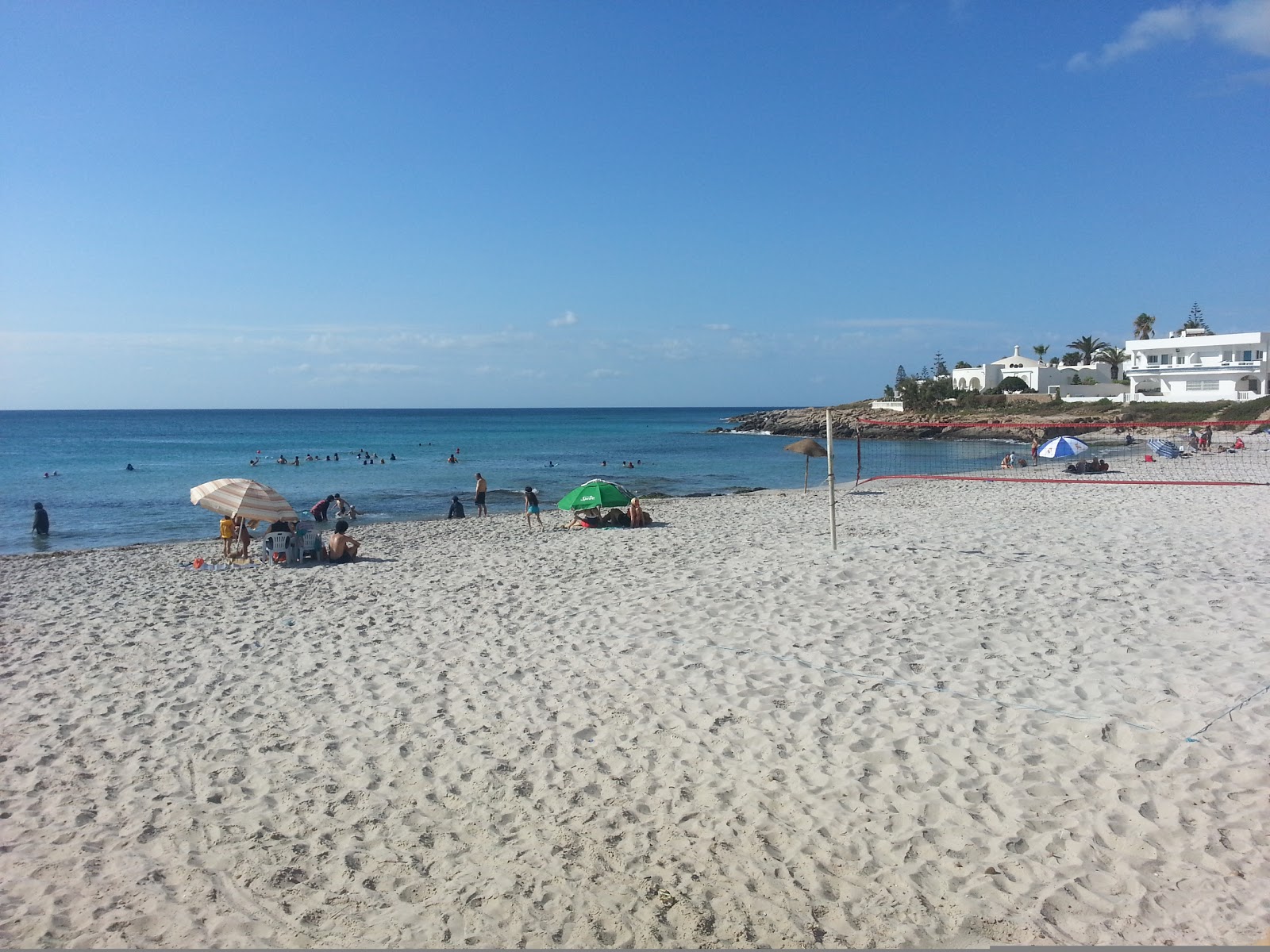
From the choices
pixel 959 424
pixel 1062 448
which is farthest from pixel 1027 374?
pixel 1062 448

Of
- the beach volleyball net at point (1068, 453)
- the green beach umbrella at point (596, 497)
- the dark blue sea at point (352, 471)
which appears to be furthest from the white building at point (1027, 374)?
the green beach umbrella at point (596, 497)

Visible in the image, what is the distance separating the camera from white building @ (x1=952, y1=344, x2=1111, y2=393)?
7188cm

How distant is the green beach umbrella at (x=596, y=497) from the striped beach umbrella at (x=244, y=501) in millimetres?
5219

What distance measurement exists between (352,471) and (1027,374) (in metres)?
57.2

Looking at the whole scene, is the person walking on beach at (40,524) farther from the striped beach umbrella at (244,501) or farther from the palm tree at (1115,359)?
the palm tree at (1115,359)

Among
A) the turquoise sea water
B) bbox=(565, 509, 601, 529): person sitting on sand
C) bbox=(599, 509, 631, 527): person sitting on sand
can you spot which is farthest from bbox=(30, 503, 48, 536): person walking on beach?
bbox=(599, 509, 631, 527): person sitting on sand

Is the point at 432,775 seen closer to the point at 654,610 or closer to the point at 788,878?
the point at 788,878

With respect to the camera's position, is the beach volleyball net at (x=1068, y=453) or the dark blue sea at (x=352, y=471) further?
the dark blue sea at (x=352, y=471)

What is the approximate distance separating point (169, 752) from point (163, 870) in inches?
62.5

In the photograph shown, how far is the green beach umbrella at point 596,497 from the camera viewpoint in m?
17.0

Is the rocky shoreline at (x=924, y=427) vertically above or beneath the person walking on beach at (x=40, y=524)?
above

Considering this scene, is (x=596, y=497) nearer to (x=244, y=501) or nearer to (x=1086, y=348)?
(x=244, y=501)

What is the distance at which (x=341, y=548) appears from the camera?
13.4 metres

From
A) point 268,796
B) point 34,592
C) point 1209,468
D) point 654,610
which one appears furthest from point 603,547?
point 1209,468
